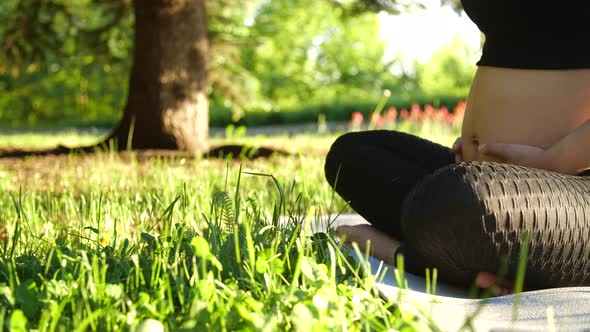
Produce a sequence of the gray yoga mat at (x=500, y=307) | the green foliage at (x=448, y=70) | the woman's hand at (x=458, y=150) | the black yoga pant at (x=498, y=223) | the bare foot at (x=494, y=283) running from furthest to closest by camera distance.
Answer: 1. the green foliage at (x=448, y=70)
2. the woman's hand at (x=458, y=150)
3. the bare foot at (x=494, y=283)
4. the black yoga pant at (x=498, y=223)
5. the gray yoga mat at (x=500, y=307)

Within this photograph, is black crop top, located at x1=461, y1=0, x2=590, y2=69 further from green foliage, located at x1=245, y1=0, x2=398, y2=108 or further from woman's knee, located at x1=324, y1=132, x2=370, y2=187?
green foliage, located at x1=245, y1=0, x2=398, y2=108

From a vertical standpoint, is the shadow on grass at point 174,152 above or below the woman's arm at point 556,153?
below

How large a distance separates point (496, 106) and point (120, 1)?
6.05 meters

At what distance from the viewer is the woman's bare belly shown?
2.00m

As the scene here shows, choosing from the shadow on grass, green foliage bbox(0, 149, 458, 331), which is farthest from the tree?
green foliage bbox(0, 149, 458, 331)

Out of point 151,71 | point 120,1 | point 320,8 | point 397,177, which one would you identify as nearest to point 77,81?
point 320,8

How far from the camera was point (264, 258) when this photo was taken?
60.7 inches

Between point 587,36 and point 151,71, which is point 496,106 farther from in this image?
point 151,71

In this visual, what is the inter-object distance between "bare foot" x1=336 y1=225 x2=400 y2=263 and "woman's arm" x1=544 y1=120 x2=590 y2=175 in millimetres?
542

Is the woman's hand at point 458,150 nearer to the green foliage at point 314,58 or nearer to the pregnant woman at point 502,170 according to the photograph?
the pregnant woman at point 502,170

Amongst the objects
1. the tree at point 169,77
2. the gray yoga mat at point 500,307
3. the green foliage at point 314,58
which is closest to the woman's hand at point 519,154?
the gray yoga mat at point 500,307

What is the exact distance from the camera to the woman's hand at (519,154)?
6.43ft

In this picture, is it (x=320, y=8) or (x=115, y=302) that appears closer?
(x=115, y=302)

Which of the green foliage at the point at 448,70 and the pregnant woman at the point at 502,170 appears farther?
the green foliage at the point at 448,70
